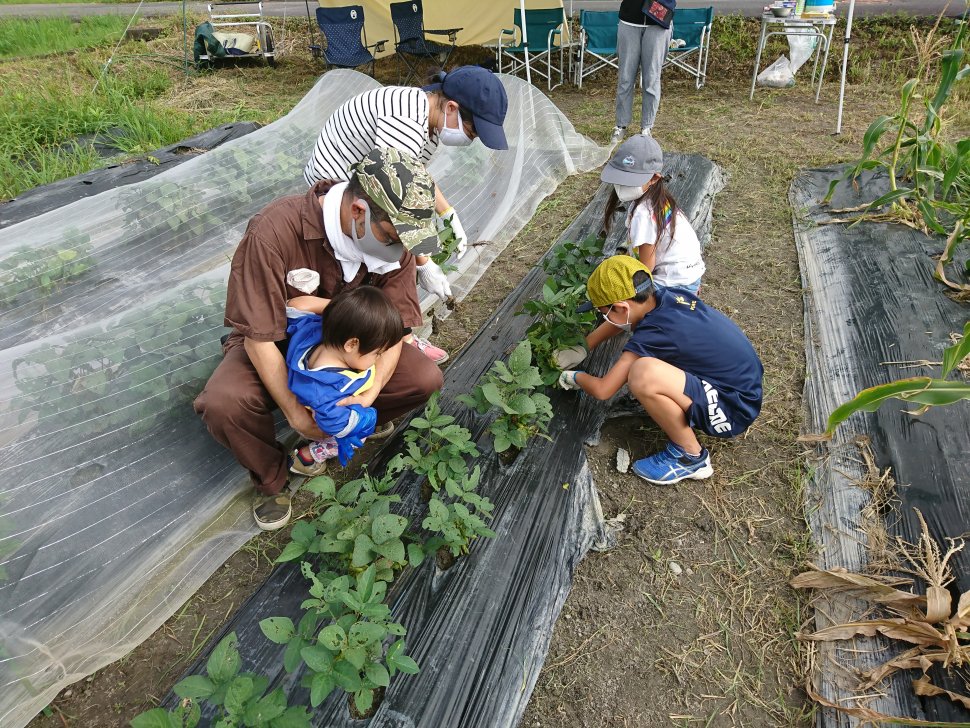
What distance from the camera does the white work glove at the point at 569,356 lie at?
2.31 metres

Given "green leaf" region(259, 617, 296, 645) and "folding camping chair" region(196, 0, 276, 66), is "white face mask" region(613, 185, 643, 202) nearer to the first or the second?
"green leaf" region(259, 617, 296, 645)

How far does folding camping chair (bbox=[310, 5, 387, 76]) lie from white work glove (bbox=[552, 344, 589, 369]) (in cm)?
629

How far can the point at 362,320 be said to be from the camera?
164cm

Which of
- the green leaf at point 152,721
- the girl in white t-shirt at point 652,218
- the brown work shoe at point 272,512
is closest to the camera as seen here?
the green leaf at point 152,721

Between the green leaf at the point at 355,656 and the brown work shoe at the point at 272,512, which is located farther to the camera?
the brown work shoe at the point at 272,512

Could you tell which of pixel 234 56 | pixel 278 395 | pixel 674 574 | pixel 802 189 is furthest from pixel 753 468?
pixel 234 56

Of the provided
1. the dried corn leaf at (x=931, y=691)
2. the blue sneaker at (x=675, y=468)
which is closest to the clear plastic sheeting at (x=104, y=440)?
the blue sneaker at (x=675, y=468)

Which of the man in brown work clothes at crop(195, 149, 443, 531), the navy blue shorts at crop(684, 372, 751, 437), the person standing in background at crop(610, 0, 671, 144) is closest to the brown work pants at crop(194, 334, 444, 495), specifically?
the man in brown work clothes at crop(195, 149, 443, 531)

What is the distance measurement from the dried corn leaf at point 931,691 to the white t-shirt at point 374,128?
84.7 inches

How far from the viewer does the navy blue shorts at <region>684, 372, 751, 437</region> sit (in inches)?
76.4

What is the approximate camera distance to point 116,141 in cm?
453

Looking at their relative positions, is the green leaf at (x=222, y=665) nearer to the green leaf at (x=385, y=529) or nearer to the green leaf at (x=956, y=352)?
the green leaf at (x=385, y=529)

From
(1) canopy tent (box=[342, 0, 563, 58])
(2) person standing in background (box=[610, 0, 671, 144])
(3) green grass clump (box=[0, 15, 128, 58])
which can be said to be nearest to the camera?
(2) person standing in background (box=[610, 0, 671, 144])

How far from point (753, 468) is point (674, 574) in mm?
575
